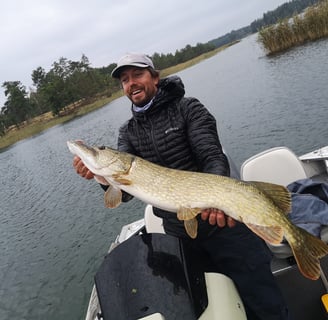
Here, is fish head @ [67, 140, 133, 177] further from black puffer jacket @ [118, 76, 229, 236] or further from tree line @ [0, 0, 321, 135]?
tree line @ [0, 0, 321, 135]

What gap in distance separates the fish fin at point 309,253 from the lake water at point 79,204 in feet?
14.6

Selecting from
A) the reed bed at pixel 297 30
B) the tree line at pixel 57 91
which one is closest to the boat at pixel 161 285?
the reed bed at pixel 297 30

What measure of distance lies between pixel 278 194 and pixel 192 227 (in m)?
0.56

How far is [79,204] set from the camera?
10273mm

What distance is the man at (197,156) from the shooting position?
2279 millimetres

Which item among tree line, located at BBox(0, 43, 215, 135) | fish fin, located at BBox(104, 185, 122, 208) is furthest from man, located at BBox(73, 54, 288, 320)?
tree line, located at BBox(0, 43, 215, 135)

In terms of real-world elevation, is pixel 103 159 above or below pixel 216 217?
above

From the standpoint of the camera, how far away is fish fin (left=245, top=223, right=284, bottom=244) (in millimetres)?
1916

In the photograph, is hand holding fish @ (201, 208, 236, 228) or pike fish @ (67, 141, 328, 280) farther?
hand holding fish @ (201, 208, 236, 228)

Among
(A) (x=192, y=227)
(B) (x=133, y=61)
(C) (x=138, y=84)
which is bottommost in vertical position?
(A) (x=192, y=227)

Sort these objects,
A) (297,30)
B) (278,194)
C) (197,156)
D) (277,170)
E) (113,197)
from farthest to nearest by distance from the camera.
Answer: (297,30) → (277,170) → (113,197) → (197,156) → (278,194)

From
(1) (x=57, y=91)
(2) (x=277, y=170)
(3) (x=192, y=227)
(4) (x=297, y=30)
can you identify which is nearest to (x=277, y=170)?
(2) (x=277, y=170)

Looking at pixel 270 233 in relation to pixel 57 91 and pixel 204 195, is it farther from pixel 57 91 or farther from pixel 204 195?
pixel 57 91

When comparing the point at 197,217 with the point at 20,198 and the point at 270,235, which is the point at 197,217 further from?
the point at 20,198
